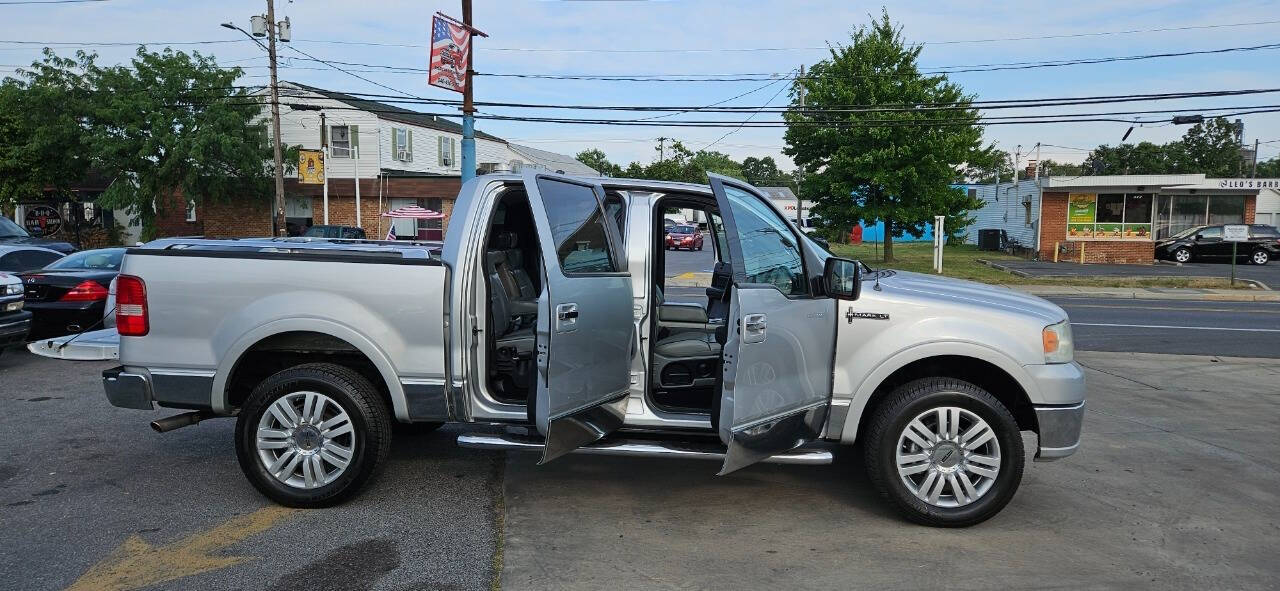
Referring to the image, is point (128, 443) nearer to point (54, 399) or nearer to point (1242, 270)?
point (54, 399)

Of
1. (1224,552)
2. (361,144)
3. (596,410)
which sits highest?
(361,144)

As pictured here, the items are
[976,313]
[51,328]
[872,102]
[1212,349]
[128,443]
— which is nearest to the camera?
[976,313]

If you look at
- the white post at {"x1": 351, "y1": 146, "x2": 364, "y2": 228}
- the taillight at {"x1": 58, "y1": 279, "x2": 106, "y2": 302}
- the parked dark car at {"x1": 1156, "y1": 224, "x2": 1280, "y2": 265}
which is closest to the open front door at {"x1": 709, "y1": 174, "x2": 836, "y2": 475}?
the taillight at {"x1": 58, "y1": 279, "x2": 106, "y2": 302}

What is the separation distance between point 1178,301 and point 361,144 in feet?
103

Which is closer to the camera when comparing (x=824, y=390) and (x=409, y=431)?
(x=824, y=390)

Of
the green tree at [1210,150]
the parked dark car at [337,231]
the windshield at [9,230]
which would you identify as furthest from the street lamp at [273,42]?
the green tree at [1210,150]

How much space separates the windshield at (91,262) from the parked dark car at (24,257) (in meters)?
1.36

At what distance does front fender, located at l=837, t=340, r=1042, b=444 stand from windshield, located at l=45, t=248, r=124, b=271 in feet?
34.2

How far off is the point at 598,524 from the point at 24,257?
1207 centimetres

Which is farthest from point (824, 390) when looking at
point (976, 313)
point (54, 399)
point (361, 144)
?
point (361, 144)

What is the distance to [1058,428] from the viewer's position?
475 cm

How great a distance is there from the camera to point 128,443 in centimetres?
639

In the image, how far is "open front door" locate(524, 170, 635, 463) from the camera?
4.45 m

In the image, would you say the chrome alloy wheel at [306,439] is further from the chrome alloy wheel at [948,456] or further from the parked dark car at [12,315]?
the parked dark car at [12,315]
